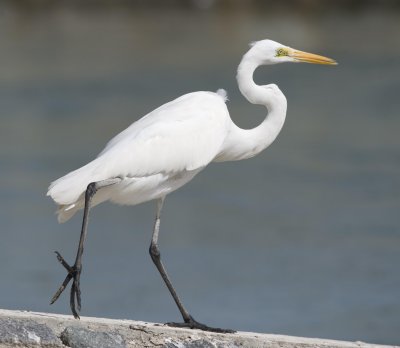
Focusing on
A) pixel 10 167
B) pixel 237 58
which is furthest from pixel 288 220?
pixel 237 58

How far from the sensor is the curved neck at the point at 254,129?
5457mm

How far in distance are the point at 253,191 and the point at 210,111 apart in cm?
737

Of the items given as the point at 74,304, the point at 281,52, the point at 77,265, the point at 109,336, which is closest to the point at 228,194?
the point at 281,52

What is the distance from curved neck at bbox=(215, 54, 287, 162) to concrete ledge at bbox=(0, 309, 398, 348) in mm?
1263

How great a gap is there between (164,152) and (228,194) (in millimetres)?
7343

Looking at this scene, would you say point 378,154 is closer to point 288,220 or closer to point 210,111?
point 288,220

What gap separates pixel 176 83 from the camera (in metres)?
19.1

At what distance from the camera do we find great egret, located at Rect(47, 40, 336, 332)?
4.98 metres

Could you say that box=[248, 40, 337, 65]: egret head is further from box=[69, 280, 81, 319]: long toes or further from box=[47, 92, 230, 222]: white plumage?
box=[69, 280, 81, 319]: long toes

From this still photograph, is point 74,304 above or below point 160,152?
below

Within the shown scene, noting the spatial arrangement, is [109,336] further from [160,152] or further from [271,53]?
[271,53]

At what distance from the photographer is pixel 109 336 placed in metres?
4.44

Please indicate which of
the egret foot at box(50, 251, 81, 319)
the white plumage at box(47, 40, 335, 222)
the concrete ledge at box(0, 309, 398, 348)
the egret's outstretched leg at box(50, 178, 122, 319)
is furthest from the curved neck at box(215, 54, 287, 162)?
the concrete ledge at box(0, 309, 398, 348)

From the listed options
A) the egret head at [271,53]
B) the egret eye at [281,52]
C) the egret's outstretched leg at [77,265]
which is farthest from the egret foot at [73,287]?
the egret eye at [281,52]
